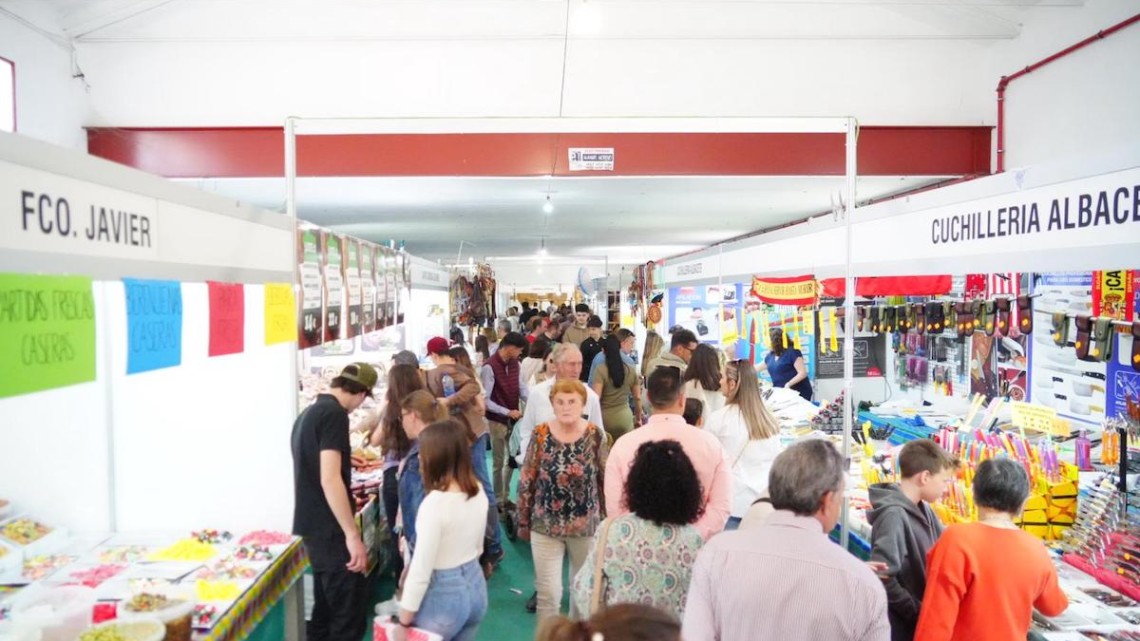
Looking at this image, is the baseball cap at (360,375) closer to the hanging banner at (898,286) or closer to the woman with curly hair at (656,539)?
the woman with curly hair at (656,539)

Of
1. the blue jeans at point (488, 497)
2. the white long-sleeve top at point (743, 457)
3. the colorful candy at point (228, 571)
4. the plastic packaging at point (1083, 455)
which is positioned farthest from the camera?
the plastic packaging at point (1083, 455)

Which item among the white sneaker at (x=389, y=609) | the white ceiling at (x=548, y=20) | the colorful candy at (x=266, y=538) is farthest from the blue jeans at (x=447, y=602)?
the white ceiling at (x=548, y=20)

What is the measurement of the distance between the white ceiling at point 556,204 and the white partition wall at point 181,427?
11.6 ft

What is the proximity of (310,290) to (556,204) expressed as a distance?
5.46 m

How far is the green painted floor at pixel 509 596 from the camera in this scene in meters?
4.35

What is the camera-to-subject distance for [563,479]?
11.8 ft

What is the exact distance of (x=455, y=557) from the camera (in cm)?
279

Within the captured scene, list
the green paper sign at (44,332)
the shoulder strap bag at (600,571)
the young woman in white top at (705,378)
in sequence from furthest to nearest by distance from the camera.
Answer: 1. the young woman in white top at (705,378)
2. the shoulder strap bag at (600,571)
3. the green paper sign at (44,332)

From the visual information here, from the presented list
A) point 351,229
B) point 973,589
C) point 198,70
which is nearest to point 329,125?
point 198,70

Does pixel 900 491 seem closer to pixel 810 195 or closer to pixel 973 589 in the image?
pixel 973 589

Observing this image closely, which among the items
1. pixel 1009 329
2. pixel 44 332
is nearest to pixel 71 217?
pixel 44 332

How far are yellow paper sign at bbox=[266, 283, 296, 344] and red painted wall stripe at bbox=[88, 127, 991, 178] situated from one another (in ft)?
11.4

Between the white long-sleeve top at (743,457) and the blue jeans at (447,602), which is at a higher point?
the white long-sleeve top at (743,457)

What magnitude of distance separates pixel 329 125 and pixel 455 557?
3495 millimetres
